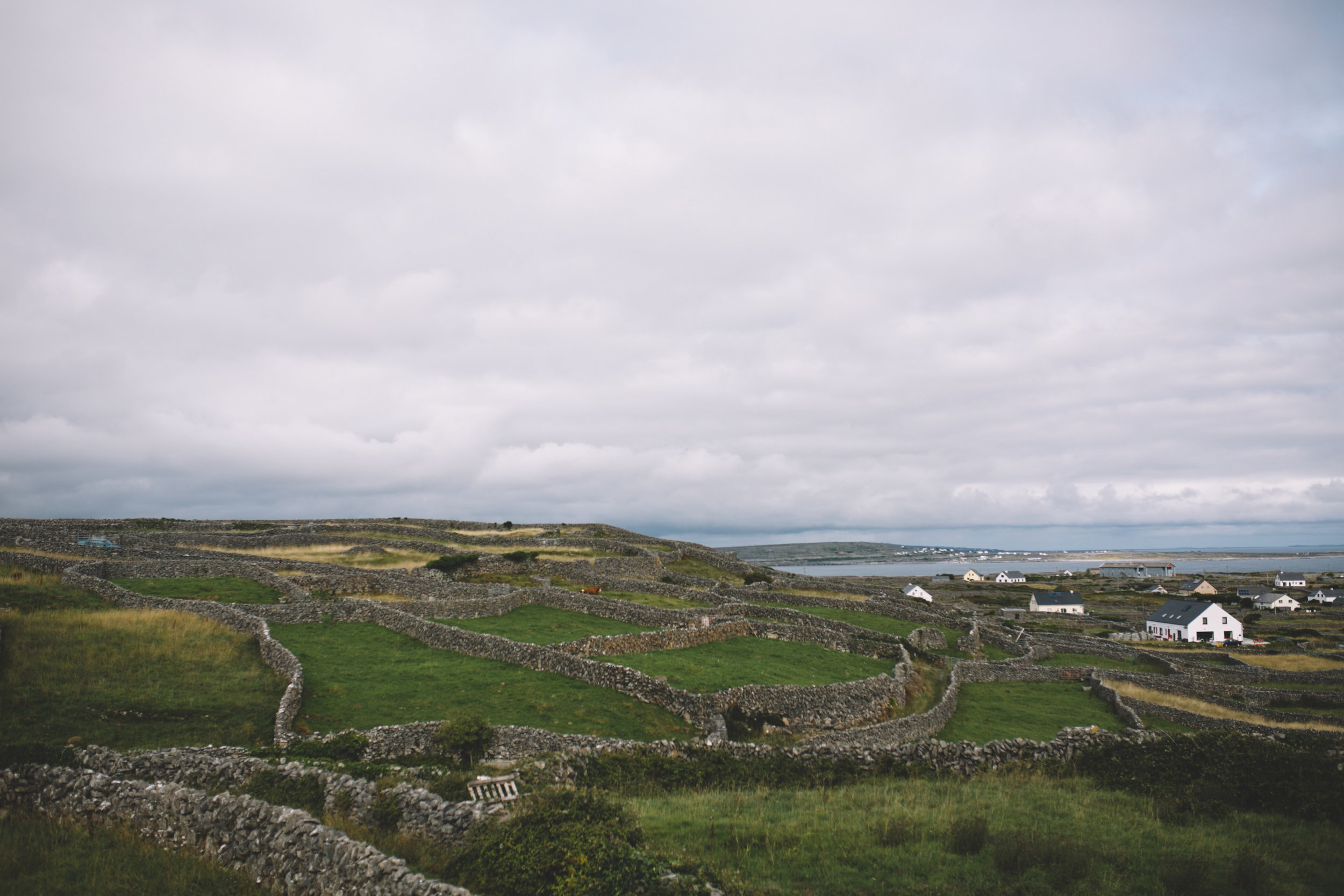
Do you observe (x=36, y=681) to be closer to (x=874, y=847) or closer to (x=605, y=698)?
(x=605, y=698)

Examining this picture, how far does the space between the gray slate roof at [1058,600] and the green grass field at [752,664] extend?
74.6 m

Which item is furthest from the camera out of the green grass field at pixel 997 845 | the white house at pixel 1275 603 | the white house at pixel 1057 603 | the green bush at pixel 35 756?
the white house at pixel 1275 603

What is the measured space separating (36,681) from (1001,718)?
32.7 m

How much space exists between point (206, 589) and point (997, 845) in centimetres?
3643

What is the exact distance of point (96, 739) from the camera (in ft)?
51.9

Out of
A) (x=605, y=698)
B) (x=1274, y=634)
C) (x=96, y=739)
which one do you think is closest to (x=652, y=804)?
(x=605, y=698)

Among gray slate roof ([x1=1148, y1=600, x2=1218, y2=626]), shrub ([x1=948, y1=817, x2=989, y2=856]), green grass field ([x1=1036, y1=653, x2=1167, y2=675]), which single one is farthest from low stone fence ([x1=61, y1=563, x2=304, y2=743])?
gray slate roof ([x1=1148, y1=600, x2=1218, y2=626])

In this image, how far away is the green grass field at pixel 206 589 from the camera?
101 feet

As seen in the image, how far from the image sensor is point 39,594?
2567cm

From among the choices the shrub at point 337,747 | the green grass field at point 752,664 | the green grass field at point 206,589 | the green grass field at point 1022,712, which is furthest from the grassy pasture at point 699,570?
the shrub at point 337,747

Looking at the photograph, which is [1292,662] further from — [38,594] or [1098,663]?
[38,594]

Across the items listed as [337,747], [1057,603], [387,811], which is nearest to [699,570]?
[337,747]

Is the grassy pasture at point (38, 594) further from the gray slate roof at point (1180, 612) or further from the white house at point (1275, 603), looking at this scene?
the white house at point (1275, 603)

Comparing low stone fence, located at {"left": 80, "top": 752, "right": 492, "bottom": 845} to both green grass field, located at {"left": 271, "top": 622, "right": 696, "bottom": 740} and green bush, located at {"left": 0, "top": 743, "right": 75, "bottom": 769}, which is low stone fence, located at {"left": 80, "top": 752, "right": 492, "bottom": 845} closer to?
green bush, located at {"left": 0, "top": 743, "right": 75, "bottom": 769}
